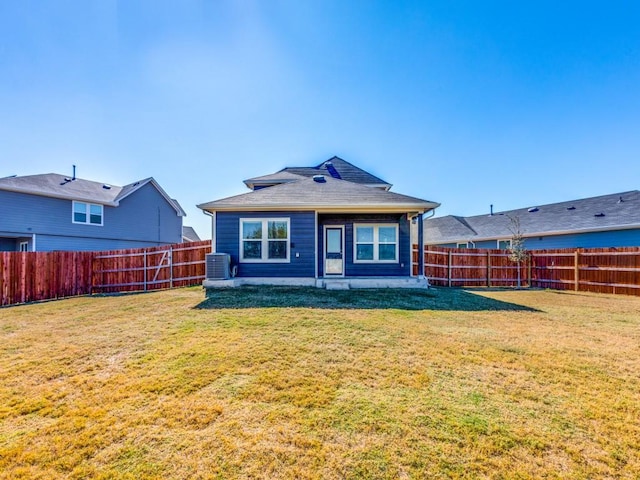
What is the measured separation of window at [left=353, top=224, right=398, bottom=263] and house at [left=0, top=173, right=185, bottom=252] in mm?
16339

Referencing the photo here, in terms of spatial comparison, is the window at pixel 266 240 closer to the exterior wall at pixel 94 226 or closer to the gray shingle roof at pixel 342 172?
the gray shingle roof at pixel 342 172

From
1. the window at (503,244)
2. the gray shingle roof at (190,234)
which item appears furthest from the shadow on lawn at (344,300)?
the gray shingle roof at (190,234)

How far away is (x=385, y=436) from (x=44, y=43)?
12.6m

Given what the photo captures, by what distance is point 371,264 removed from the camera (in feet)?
35.7

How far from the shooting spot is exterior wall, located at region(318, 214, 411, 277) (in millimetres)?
10750

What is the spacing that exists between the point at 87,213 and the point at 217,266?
535 inches

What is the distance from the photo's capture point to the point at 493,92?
12.0 metres

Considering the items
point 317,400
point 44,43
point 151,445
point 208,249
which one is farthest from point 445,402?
point 44,43

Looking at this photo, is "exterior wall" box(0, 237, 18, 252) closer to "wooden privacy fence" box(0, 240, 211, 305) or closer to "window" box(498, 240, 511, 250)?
"wooden privacy fence" box(0, 240, 211, 305)

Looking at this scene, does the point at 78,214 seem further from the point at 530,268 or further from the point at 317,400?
the point at 530,268

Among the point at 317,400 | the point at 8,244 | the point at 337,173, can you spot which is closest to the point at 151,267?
the point at 337,173

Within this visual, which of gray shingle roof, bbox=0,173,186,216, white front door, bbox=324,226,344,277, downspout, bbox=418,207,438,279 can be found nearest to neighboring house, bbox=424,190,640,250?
downspout, bbox=418,207,438,279

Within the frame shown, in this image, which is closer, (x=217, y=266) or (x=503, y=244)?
(x=217, y=266)

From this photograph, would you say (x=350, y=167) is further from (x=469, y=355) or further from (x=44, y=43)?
(x=469, y=355)
